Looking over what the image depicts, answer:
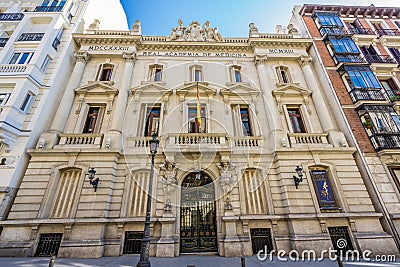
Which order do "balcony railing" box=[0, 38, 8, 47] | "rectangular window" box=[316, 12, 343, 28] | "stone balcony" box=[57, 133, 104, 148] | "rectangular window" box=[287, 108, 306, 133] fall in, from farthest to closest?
1. "rectangular window" box=[316, 12, 343, 28]
2. "balcony railing" box=[0, 38, 8, 47]
3. "rectangular window" box=[287, 108, 306, 133]
4. "stone balcony" box=[57, 133, 104, 148]

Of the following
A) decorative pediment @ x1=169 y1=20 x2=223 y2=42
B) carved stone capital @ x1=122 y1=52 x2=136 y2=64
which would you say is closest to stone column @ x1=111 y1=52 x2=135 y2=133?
carved stone capital @ x1=122 y1=52 x2=136 y2=64

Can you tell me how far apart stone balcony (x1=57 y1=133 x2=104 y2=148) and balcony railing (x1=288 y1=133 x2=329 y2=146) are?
39.1 ft

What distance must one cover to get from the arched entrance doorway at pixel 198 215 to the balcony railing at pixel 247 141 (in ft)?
9.11

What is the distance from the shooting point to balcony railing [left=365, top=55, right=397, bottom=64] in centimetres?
1455

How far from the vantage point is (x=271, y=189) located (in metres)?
10.1

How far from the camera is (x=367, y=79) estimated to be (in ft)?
43.0

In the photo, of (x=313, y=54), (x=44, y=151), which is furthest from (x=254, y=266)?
(x=313, y=54)

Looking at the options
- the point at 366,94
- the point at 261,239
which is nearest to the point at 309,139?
the point at 366,94

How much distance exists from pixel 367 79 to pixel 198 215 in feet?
50.8

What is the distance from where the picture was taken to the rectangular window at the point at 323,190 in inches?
387

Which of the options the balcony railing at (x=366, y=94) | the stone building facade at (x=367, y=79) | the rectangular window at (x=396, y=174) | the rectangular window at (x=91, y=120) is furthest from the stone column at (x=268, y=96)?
the rectangular window at (x=91, y=120)

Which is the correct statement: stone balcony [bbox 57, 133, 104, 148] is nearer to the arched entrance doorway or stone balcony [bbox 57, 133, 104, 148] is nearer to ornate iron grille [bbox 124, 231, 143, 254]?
ornate iron grille [bbox 124, 231, 143, 254]

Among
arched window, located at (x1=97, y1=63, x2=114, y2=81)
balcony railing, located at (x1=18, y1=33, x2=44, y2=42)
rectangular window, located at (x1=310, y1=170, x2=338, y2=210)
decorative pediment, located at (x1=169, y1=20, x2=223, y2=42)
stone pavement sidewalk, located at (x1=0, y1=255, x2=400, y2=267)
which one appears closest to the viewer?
stone pavement sidewalk, located at (x1=0, y1=255, x2=400, y2=267)

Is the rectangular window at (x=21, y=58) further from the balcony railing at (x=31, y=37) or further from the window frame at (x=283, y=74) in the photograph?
the window frame at (x=283, y=74)
